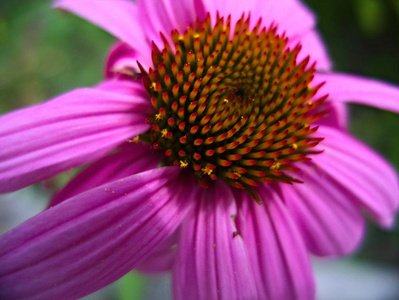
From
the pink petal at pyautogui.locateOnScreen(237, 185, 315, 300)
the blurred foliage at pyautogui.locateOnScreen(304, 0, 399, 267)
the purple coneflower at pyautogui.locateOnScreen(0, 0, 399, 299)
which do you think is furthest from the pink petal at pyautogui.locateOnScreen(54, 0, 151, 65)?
the blurred foliage at pyautogui.locateOnScreen(304, 0, 399, 267)

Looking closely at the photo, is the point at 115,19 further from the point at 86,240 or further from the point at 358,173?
the point at 358,173

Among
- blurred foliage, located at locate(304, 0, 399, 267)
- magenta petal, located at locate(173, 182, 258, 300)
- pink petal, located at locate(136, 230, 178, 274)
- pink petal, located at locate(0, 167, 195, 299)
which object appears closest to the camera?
pink petal, located at locate(0, 167, 195, 299)

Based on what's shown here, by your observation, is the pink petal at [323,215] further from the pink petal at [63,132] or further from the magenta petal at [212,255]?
the pink petal at [63,132]

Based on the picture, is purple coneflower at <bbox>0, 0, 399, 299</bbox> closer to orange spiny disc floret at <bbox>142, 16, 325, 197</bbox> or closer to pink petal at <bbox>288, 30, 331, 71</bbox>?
orange spiny disc floret at <bbox>142, 16, 325, 197</bbox>

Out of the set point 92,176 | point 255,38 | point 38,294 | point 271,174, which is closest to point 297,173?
point 271,174

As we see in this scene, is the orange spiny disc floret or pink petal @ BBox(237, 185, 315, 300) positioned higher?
the orange spiny disc floret

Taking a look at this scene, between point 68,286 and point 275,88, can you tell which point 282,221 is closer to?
point 275,88

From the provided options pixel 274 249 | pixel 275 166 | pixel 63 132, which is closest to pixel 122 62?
pixel 63 132
